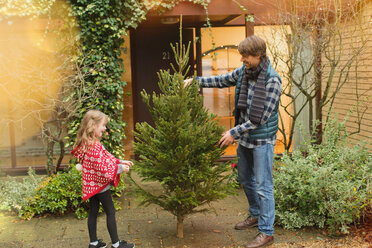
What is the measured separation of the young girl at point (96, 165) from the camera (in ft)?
13.9

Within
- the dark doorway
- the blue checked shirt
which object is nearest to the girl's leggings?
the blue checked shirt

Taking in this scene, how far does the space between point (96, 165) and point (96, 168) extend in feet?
0.11

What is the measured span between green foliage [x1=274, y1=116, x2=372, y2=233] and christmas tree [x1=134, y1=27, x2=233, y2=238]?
41.8 inches

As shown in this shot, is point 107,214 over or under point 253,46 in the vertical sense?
under

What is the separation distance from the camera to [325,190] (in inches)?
194

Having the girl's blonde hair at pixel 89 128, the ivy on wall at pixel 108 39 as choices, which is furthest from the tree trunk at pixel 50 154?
the girl's blonde hair at pixel 89 128

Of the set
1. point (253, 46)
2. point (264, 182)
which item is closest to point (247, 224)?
point (264, 182)

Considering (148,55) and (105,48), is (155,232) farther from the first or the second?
(148,55)

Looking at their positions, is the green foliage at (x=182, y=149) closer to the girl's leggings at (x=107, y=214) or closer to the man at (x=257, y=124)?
the man at (x=257, y=124)

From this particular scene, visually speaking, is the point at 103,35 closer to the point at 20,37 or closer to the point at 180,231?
the point at 20,37

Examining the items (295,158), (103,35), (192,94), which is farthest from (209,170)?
(103,35)

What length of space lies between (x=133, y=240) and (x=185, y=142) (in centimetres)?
137

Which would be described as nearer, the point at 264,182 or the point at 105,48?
the point at 264,182

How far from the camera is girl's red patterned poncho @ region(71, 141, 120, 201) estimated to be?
4234mm
